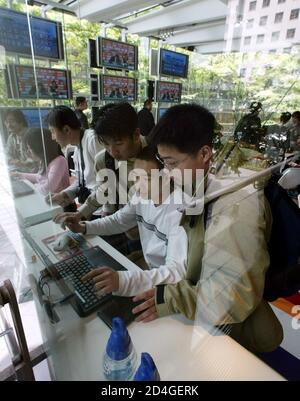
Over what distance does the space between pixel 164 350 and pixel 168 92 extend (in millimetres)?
4736

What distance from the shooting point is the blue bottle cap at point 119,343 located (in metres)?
0.48

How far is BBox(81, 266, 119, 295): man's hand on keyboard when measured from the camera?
0.72m

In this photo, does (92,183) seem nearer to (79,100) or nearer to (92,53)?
(79,100)

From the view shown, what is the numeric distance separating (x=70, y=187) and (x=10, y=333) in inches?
41.9

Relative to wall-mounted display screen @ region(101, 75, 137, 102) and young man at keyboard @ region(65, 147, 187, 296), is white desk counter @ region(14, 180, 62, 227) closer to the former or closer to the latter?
young man at keyboard @ region(65, 147, 187, 296)

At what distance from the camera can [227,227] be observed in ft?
2.00

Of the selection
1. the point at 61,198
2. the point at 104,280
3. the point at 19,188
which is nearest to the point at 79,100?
the point at 61,198

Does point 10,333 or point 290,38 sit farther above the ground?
point 290,38

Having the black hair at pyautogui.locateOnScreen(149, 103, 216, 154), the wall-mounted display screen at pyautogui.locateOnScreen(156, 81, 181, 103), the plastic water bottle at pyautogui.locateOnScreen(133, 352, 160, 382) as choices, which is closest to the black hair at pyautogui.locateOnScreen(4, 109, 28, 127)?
the black hair at pyautogui.locateOnScreen(149, 103, 216, 154)

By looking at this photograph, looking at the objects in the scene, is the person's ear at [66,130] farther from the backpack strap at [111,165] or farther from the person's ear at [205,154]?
the person's ear at [205,154]

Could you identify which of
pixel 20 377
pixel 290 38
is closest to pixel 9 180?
pixel 20 377

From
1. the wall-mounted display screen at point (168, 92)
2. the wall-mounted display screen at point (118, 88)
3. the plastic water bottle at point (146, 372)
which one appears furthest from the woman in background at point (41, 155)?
the wall-mounted display screen at point (168, 92)

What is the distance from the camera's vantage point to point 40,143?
2.48ft
